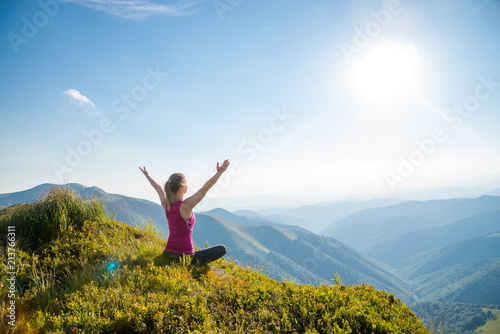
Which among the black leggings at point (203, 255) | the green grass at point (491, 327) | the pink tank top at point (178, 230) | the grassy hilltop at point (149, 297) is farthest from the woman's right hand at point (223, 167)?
the green grass at point (491, 327)

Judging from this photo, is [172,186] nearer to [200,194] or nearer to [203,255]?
[200,194]

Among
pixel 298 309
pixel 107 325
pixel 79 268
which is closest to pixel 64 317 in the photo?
pixel 107 325

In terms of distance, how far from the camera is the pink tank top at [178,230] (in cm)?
585

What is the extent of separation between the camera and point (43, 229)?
23.5 ft

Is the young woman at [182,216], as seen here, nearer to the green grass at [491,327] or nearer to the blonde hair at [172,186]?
the blonde hair at [172,186]

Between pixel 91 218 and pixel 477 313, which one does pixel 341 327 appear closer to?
pixel 91 218

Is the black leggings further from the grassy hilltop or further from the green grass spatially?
the green grass

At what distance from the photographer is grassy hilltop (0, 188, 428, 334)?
3756mm

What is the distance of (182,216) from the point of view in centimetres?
582

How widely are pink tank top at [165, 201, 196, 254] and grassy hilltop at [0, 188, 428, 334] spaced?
421mm

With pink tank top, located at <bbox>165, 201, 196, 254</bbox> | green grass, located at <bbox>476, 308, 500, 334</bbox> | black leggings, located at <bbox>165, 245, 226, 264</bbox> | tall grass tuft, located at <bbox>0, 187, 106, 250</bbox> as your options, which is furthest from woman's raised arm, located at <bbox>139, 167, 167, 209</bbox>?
green grass, located at <bbox>476, 308, 500, 334</bbox>

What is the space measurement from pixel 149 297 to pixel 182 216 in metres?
1.87

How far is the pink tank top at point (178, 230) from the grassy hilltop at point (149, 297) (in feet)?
1.38

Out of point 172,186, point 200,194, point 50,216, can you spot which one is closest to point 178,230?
point 172,186
